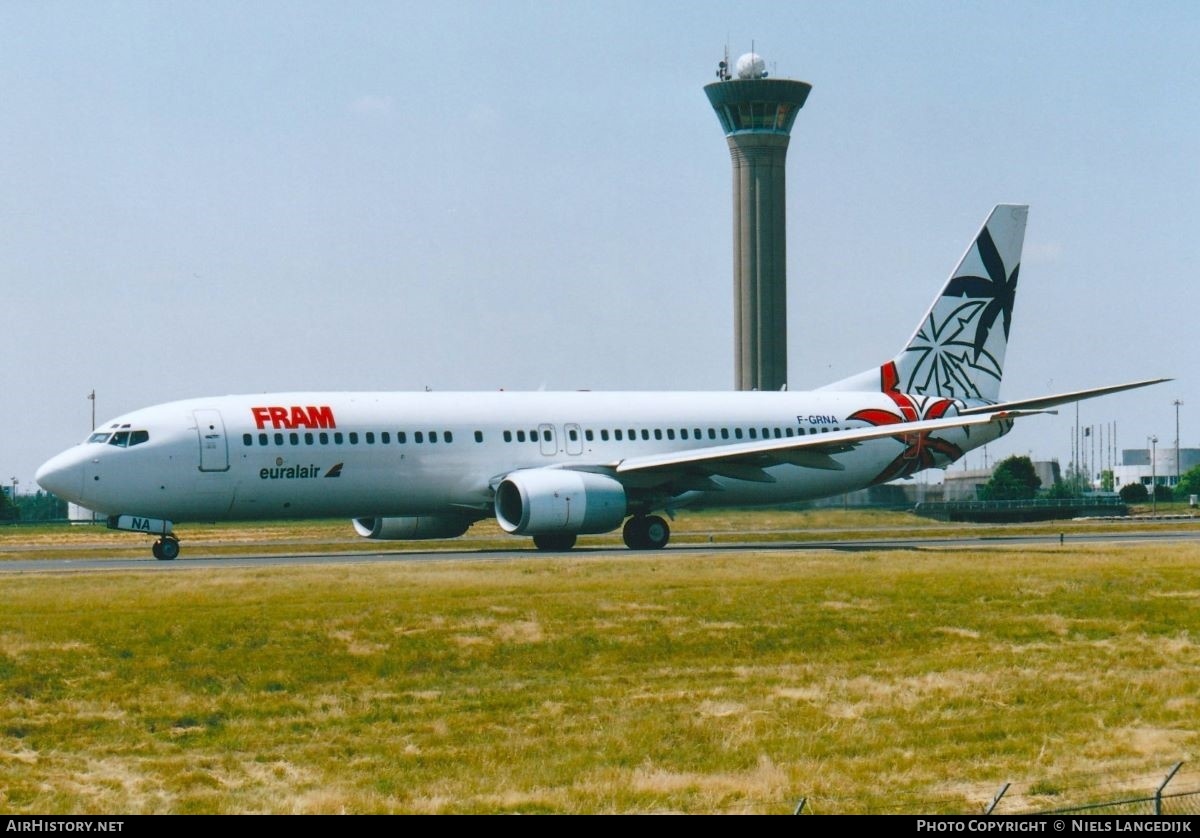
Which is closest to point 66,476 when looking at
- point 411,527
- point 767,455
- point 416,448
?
point 416,448

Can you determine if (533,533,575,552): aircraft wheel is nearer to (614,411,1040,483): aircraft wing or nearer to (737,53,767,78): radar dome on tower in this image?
(614,411,1040,483): aircraft wing

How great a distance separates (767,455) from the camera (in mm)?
49000

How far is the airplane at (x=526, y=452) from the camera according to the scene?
148 feet

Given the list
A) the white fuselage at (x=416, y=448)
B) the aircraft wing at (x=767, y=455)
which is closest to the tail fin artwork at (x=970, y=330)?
the white fuselage at (x=416, y=448)

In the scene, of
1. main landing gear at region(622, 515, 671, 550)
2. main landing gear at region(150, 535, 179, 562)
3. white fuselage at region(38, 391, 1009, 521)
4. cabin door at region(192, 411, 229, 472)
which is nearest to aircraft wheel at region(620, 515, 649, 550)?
main landing gear at region(622, 515, 671, 550)

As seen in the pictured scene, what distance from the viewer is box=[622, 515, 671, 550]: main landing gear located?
4988 centimetres

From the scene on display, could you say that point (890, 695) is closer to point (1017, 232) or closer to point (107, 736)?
point (107, 736)

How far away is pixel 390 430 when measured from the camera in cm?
4734

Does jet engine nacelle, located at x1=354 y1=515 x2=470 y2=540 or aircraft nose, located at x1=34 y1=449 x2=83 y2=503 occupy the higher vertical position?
aircraft nose, located at x1=34 y1=449 x2=83 y2=503

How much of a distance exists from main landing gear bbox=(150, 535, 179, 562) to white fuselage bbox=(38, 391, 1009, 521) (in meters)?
0.63

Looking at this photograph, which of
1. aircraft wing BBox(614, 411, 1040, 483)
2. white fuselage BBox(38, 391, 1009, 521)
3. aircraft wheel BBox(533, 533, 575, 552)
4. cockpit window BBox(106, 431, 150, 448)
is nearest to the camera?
cockpit window BBox(106, 431, 150, 448)

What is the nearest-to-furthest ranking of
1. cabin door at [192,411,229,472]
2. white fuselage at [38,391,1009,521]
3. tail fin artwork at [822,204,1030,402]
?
1. white fuselage at [38,391,1009,521]
2. cabin door at [192,411,229,472]
3. tail fin artwork at [822,204,1030,402]

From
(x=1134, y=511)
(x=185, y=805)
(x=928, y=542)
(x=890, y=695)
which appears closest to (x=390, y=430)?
(x=928, y=542)

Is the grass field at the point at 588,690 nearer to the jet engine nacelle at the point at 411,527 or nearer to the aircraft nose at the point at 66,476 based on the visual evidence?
the aircraft nose at the point at 66,476
